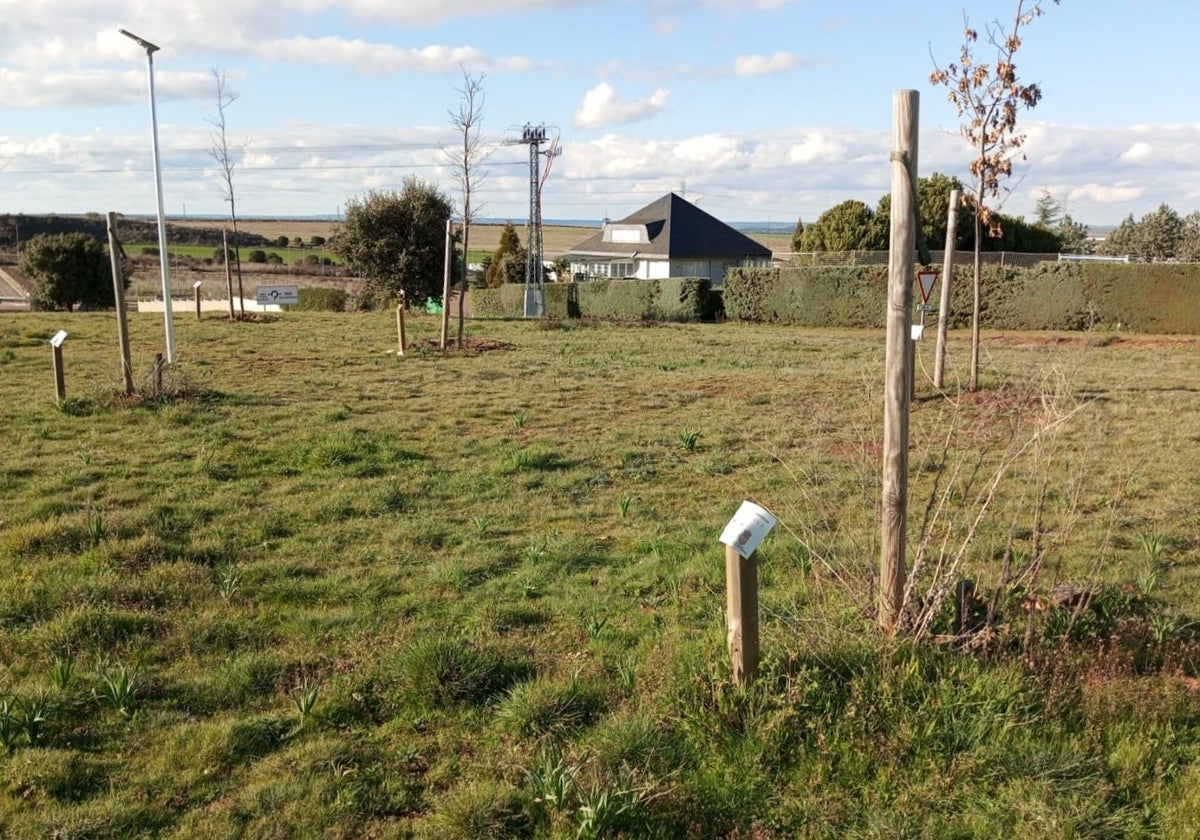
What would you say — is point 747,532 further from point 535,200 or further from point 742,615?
point 535,200

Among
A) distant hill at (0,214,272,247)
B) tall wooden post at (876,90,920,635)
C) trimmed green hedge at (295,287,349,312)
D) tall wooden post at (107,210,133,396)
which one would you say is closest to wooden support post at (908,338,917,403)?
tall wooden post at (876,90,920,635)

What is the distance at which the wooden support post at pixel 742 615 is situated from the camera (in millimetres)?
3600

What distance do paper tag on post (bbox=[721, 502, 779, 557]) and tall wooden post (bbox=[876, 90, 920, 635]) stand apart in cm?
77

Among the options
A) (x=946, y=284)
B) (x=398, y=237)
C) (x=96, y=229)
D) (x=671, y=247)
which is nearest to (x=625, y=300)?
(x=398, y=237)

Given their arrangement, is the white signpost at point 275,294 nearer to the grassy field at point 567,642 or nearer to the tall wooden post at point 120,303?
the tall wooden post at point 120,303

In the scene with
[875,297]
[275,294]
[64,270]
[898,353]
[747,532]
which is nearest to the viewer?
[747,532]

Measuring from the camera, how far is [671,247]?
5034 cm

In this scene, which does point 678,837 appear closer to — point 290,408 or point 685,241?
point 290,408

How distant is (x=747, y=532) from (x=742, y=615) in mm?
416

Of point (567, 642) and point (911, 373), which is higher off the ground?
point (911, 373)

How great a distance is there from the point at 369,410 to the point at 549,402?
2339mm

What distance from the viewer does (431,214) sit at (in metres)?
31.7

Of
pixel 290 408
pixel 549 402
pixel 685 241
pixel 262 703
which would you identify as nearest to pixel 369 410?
pixel 290 408

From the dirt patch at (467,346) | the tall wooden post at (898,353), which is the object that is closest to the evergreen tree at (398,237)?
the dirt patch at (467,346)
